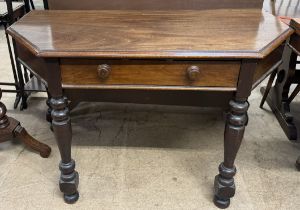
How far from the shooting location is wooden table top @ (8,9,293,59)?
3.55 feet

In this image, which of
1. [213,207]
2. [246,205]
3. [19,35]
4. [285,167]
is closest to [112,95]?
[19,35]

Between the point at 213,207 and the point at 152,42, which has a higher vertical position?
the point at 152,42

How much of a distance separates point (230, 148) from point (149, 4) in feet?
3.05

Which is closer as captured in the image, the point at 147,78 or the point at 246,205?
the point at 147,78

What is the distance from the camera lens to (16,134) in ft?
5.44

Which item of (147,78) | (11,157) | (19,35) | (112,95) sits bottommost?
(11,157)

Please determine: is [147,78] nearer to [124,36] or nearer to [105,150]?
[124,36]

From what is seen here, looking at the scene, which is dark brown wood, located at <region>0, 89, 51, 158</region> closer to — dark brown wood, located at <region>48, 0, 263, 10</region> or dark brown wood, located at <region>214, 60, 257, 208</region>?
dark brown wood, located at <region>48, 0, 263, 10</region>

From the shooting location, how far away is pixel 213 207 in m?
1.42

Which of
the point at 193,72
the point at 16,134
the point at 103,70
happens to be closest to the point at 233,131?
the point at 193,72

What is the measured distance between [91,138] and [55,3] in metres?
0.78

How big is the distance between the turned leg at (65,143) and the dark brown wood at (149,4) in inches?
29.1

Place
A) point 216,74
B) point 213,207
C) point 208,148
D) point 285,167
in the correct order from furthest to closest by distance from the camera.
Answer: point 208,148 → point 285,167 → point 213,207 → point 216,74

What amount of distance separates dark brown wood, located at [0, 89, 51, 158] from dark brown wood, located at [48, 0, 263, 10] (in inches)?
24.9
